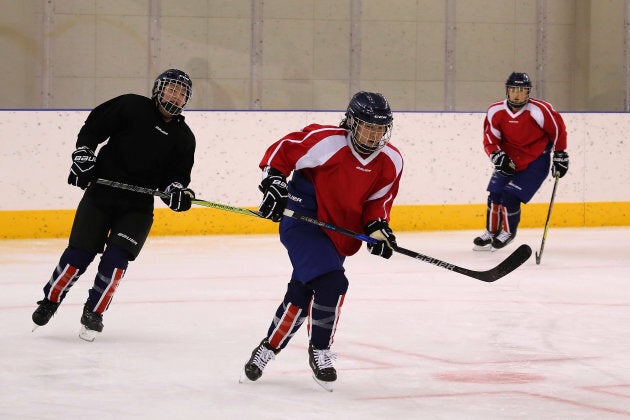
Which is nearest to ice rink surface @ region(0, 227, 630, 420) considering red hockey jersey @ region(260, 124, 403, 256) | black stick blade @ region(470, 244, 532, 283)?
black stick blade @ region(470, 244, 532, 283)

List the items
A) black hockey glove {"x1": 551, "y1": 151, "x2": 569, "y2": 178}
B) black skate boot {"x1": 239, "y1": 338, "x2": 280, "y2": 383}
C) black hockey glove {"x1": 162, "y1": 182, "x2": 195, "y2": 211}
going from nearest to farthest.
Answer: black skate boot {"x1": 239, "y1": 338, "x2": 280, "y2": 383} < black hockey glove {"x1": 162, "y1": 182, "x2": 195, "y2": 211} < black hockey glove {"x1": 551, "y1": 151, "x2": 569, "y2": 178}

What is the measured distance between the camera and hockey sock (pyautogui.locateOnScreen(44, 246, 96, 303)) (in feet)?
14.0

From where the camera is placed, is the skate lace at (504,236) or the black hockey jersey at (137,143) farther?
the skate lace at (504,236)

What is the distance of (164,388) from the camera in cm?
341

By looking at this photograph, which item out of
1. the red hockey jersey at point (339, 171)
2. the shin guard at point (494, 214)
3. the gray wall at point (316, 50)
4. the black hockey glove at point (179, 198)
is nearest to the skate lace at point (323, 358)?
the red hockey jersey at point (339, 171)

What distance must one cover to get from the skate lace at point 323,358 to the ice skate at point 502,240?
424cm

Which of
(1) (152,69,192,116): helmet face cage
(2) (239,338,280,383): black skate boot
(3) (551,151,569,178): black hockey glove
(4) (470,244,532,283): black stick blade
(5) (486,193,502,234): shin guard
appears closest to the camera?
(2) (239,338,280,383): black skate boot

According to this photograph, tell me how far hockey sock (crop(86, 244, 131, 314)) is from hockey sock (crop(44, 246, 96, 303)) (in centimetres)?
7

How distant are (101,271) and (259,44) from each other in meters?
6.34

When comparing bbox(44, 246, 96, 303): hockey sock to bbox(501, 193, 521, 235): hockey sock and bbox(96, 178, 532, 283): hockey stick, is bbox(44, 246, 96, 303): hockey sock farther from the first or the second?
bbox(501, 193, 521, 235): hockey sock

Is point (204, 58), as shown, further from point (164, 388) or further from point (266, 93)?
point (164, 388)

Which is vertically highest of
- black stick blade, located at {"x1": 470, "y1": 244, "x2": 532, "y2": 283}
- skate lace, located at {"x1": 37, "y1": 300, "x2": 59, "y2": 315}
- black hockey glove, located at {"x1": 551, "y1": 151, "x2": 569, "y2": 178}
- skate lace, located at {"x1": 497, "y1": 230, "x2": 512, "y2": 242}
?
black hockey glove, located at {"x1": 551, "y1": 151, "x2": 569, "y2": 178}

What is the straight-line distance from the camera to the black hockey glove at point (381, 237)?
11.4 ft

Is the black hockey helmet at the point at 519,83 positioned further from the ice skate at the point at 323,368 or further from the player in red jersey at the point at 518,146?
the ice skate at the point at 323,368
